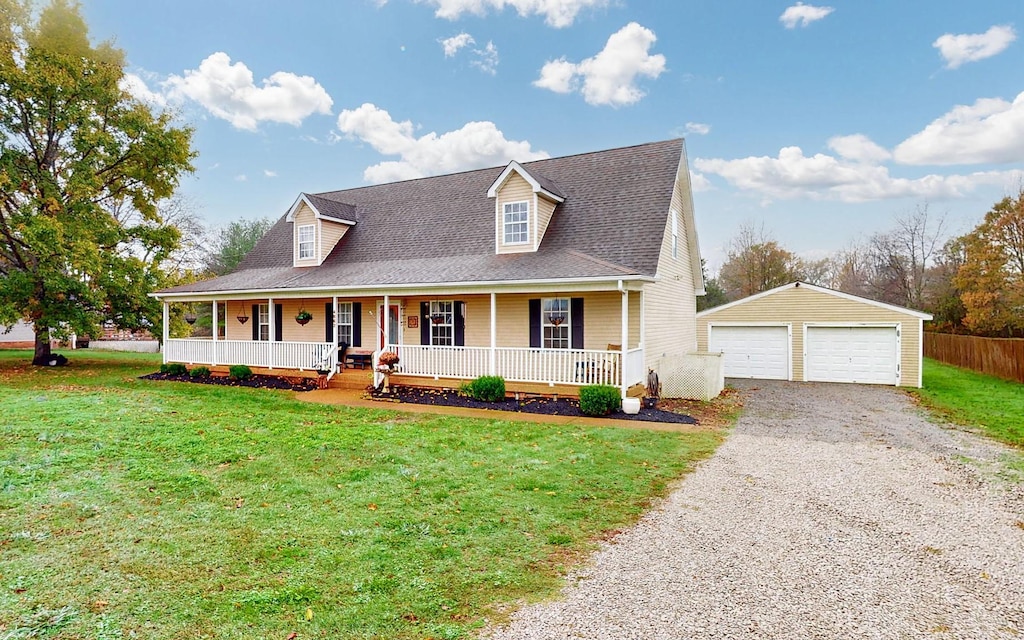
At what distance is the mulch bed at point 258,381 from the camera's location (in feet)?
47.5

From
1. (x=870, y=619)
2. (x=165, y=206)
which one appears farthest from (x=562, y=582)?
(x=165, y=206)

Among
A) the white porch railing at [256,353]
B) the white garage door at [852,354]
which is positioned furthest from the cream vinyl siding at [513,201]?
the white garage door at [852,354]

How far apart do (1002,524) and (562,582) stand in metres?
4.64

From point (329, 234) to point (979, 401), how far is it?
19.4m

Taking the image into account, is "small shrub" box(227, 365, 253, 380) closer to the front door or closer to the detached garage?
the front door

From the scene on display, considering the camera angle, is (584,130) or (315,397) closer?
(315,397)

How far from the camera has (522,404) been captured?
11.8 meters

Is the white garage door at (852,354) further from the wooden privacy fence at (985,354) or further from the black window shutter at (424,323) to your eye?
the black window shutter at (424,323)

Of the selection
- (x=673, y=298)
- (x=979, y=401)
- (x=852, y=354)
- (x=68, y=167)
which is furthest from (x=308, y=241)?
(x=979, y=401)

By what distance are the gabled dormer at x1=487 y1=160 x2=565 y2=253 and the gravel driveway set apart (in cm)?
824

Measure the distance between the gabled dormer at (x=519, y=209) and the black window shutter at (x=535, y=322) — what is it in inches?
65.4

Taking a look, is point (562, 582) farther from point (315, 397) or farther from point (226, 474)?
point (315, 397)

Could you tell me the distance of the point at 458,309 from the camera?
1468cm

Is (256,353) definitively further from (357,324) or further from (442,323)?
(442,323)
